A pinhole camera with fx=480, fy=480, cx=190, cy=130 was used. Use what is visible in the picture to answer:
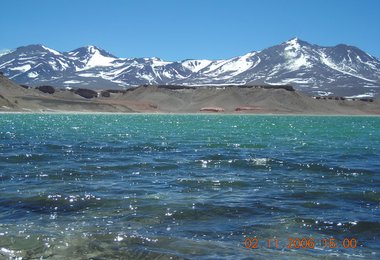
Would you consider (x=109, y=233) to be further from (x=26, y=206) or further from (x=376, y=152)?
(x=376, y=152)

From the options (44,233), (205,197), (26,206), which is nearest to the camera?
(44,233)

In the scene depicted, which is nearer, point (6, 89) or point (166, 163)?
point (166, 163)

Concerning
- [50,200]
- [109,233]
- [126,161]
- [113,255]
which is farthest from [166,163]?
[113,255]

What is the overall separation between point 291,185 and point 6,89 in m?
184

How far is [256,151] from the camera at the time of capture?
103ft

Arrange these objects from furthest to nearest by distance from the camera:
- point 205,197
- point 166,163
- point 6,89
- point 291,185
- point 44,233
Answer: point 6,89 < point 166,163 < point 291,185 < point 205,197 < point 44,233

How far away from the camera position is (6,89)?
7264 inches

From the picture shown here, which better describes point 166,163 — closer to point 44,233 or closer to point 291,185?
point 291,185
